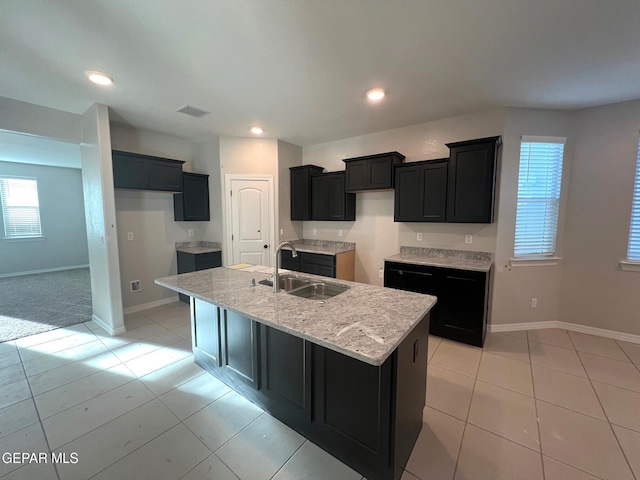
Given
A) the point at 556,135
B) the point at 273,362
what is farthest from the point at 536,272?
the point at 273,362

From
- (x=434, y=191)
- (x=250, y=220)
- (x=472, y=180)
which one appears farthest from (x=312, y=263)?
(x=472, y=180)

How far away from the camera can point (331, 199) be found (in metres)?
4.28

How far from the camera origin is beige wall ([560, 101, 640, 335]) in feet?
9.48

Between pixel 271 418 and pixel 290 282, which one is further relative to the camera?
pixel 290 282

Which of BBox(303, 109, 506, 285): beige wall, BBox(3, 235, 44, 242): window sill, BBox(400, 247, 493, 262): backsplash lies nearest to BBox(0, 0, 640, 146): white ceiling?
BBox(303, 109, 506, 285): beige wall

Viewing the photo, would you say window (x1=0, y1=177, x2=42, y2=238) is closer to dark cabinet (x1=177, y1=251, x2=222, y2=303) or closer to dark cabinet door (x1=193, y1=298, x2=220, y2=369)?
dark cabinet (x1=177, y1=251, x2=222, y2=303)

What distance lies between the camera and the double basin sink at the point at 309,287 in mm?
2119

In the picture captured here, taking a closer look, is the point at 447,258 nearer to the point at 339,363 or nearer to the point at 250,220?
the point at 339,363

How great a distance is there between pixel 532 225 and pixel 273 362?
3.50 meters

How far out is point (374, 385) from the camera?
1316 mm

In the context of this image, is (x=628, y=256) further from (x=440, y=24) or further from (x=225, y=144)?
(x=225, y=144)

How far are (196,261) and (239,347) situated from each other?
8.28 ft

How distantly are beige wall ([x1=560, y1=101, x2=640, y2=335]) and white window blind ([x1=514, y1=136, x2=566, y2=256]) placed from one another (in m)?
0.17

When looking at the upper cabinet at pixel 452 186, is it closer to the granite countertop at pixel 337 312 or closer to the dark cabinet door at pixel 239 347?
the granite countertop at pixel 337 312
